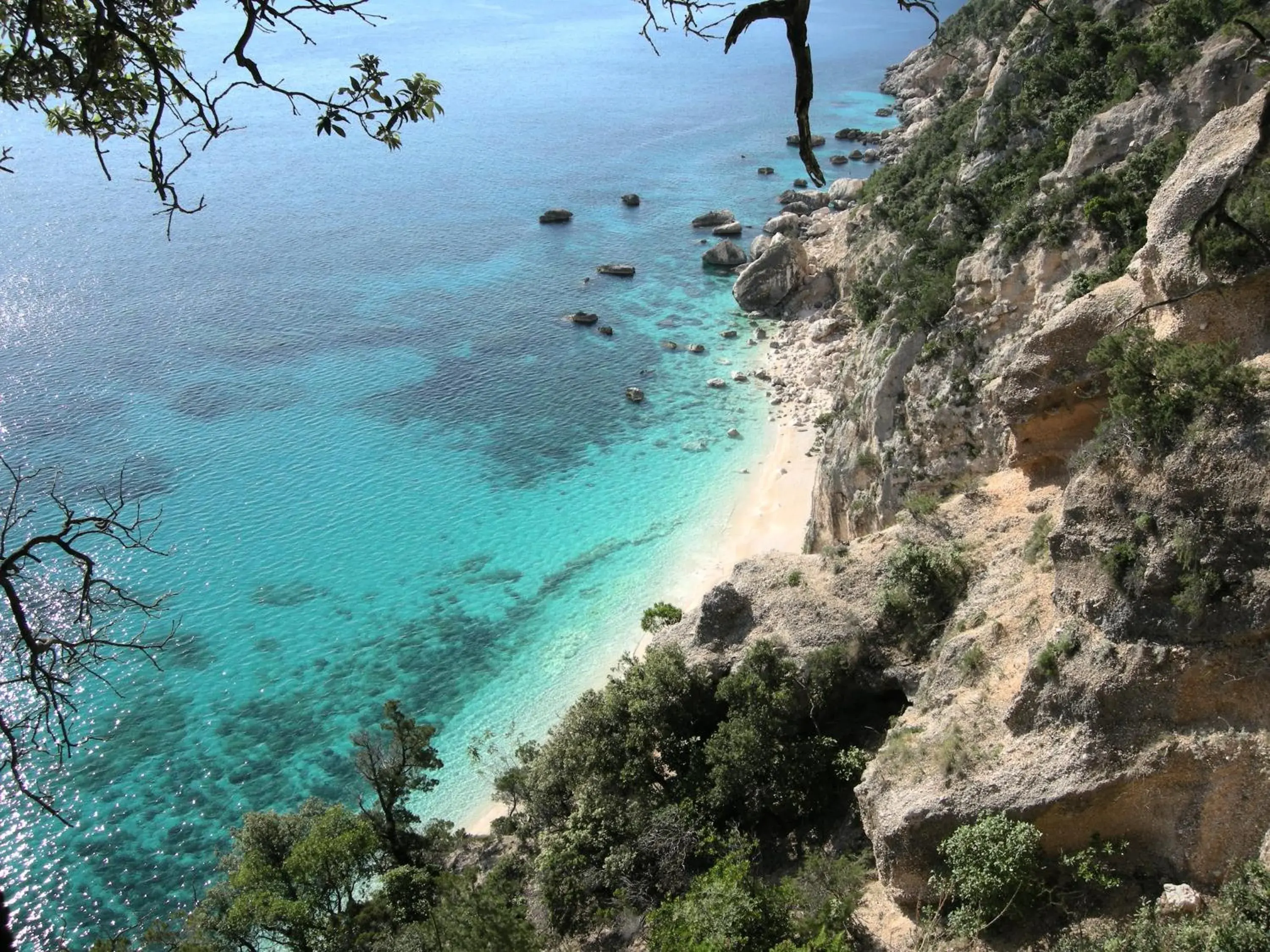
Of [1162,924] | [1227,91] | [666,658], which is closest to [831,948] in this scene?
[1162,924]

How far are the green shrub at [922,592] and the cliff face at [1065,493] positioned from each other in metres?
0.35

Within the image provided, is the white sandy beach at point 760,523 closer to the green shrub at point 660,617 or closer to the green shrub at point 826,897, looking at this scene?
the green shrub at point 660,617

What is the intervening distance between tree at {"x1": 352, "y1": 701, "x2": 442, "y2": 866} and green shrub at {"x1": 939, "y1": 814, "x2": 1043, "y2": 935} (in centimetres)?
1474

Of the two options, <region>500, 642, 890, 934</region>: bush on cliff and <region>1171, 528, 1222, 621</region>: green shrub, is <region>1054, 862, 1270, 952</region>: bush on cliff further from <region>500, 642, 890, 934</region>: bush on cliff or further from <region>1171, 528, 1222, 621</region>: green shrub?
<region>500, 642, 890, 934</region>: bush on cliff

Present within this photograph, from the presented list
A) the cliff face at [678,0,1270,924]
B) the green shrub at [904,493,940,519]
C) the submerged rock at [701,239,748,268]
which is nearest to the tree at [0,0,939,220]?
the cliff face at [678,0,1270,924]

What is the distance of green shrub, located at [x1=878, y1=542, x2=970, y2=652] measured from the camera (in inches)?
773

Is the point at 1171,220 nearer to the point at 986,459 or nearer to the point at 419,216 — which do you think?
the point at 986,459

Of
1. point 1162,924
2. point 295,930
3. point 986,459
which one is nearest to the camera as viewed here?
point 1162,924

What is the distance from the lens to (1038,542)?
18.1 meters

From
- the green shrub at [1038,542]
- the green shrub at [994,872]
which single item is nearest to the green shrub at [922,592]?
the green shrub at [1038,542]

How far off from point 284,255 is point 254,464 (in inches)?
1282

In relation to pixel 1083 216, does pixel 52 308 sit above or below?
below

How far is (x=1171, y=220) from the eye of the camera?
17172 millimetres

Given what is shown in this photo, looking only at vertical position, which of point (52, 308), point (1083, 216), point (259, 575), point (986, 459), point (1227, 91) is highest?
point (1227, 91)
